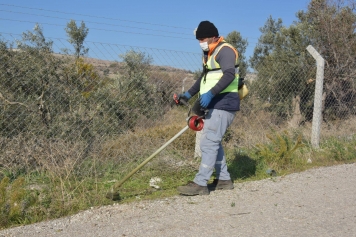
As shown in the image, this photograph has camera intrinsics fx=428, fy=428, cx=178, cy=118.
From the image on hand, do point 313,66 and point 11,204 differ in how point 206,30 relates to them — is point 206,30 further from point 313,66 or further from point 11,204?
point 313,66

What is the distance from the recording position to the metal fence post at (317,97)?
306 inches

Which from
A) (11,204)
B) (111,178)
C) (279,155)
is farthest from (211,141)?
(11,204)

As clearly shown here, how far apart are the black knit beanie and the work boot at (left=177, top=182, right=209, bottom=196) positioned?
68.1 inches

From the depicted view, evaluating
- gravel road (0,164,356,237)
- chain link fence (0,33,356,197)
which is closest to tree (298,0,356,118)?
chain link fence (0,33,356,197)

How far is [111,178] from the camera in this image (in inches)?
221

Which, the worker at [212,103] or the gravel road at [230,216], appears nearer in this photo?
the gravel road at [230,216]

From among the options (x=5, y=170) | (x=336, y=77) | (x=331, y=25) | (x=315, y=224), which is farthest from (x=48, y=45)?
(x=331, y=25)

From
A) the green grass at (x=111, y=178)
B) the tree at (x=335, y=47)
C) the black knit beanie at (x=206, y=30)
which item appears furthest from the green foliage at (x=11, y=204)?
the tree at (x=335, y=47)

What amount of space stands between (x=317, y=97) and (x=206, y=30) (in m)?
3.67

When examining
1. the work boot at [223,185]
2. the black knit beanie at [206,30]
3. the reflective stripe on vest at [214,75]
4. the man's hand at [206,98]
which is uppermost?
the black knit beanie at [206,30]

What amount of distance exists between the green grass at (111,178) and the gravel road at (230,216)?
0.63ft

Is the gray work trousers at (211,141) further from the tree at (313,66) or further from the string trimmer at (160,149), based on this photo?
the tree at (313,66)

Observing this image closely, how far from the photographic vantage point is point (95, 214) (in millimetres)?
4266

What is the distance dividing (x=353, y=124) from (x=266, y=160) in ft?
12.1
